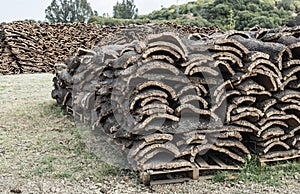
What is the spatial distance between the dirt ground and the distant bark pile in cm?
23

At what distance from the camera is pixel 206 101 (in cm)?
359

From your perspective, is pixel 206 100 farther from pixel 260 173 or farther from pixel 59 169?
pixel 59 169

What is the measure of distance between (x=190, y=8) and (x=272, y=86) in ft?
82.3

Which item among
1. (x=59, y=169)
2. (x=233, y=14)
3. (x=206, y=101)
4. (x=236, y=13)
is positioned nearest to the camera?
(x=206, y=101)

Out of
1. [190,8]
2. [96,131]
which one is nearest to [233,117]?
[96,131]

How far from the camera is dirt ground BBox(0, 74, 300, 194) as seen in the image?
339cm

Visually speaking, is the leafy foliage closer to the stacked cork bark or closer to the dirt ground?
the stacked cork bark

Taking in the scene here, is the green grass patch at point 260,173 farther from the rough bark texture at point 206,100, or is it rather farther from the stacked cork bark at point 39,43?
the stacked cork bark at point 39,43

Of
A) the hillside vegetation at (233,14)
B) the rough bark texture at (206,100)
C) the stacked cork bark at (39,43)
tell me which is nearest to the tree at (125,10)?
the hillside vegetation at (233,14)

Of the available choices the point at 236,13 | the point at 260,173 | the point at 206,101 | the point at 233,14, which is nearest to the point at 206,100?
the point at 206,101

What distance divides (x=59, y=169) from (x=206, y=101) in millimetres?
1701

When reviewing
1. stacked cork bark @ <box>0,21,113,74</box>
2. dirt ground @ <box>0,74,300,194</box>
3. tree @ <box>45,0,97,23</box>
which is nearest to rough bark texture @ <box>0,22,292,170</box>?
dirt ground @ <box>0,74,300,194</box>

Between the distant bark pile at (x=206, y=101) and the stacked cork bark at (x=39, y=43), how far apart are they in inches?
444

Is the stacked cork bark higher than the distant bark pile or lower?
higher
